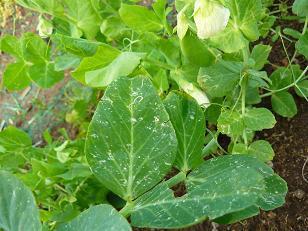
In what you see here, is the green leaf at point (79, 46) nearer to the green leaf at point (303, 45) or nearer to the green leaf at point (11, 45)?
the green leaf at point (11, 45)

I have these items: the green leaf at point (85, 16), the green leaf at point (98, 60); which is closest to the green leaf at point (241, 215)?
the green leaf at point (98, 60)

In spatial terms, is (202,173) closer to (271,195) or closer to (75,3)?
(271,195)

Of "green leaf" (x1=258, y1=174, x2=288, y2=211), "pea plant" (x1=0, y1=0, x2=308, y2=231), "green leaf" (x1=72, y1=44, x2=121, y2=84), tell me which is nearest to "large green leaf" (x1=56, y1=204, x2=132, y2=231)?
"pea plant" (x1=0, y1=0, x2=308, y2=231)

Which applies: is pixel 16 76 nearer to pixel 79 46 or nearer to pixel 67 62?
pixel 67 62

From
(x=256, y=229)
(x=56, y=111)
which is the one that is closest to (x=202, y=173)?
(x=256, y=229)

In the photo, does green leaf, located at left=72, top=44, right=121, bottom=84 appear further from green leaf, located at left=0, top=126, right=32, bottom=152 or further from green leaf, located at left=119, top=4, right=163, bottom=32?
green leaf, located at left=0, top=126, right=32, bottom=152

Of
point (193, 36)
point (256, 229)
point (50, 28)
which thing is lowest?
point (256, 229)
